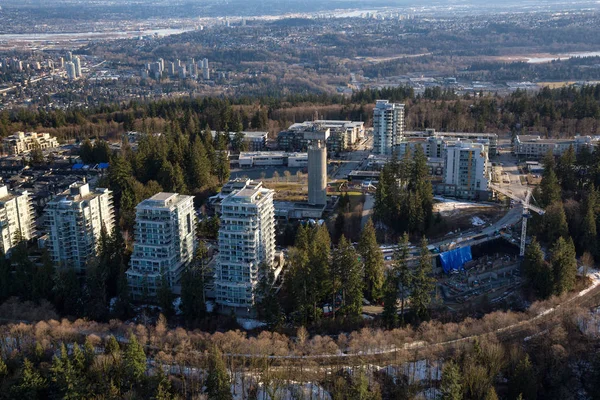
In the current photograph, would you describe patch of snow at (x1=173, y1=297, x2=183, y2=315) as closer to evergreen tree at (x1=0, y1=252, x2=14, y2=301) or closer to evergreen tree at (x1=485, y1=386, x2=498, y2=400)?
evergreen tree at (x1=0, y1=252, x2=14, y2=301)

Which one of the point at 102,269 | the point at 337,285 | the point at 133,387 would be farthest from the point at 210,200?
the point at 133,387

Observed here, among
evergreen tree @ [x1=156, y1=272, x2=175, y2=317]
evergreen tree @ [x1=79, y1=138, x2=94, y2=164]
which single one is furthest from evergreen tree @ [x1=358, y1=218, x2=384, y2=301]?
evergreen tree @ [x1=79, y1=138, x2=94, y2=164]

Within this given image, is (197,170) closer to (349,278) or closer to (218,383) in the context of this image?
(349,278)

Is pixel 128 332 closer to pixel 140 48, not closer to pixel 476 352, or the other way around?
pixel 476 352

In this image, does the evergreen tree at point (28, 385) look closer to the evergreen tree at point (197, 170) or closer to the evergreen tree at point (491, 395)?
the evergreen tree at point (491, 395)

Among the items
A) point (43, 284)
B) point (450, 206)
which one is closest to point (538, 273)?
point (450, 206)

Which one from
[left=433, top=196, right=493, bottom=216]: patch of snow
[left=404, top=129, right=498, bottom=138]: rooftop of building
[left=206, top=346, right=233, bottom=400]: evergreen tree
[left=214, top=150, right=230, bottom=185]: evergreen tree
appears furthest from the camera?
[left=404, top=129, right=498, bottom=138]: rooftop of building
